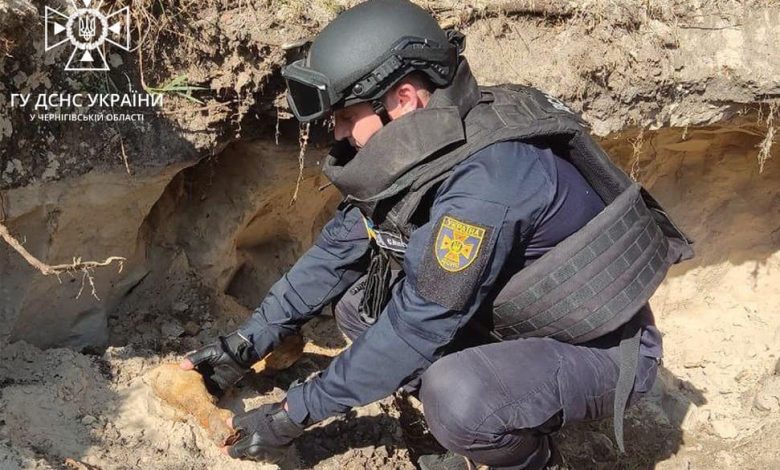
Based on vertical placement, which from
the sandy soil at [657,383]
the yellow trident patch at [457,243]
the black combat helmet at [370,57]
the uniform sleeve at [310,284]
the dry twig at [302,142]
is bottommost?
the sandy soil at [657,383]

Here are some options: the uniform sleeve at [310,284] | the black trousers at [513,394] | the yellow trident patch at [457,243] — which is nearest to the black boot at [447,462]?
the black trousers at [513,394]

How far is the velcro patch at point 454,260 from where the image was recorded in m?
2.31

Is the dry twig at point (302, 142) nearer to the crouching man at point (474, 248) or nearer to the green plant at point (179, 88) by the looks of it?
the green plant at point (179, 88)

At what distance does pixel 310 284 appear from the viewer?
3.06 meters

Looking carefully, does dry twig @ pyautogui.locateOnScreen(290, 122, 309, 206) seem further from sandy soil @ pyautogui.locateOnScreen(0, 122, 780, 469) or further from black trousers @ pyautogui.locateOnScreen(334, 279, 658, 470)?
black trousers @ pyautogui.locateOnScreen(334, 279, 658, 470)

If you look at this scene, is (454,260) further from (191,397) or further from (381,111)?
(191,397)

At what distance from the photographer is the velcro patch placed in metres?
2.31

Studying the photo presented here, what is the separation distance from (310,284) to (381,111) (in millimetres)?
844

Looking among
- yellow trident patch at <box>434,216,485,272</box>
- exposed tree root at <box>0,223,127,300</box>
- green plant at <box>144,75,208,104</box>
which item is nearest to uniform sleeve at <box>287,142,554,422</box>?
yellow trident patch at <box>434,216,485,272</box>

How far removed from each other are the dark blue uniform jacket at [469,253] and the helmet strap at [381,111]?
0.90 ft

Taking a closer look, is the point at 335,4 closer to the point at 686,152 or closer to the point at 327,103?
the point at 327,103

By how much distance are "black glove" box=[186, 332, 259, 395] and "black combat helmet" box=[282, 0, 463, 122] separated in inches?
36.1

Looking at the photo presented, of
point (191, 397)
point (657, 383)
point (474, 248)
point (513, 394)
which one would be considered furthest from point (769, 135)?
point (191, 397)

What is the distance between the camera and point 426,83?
8.13ft
